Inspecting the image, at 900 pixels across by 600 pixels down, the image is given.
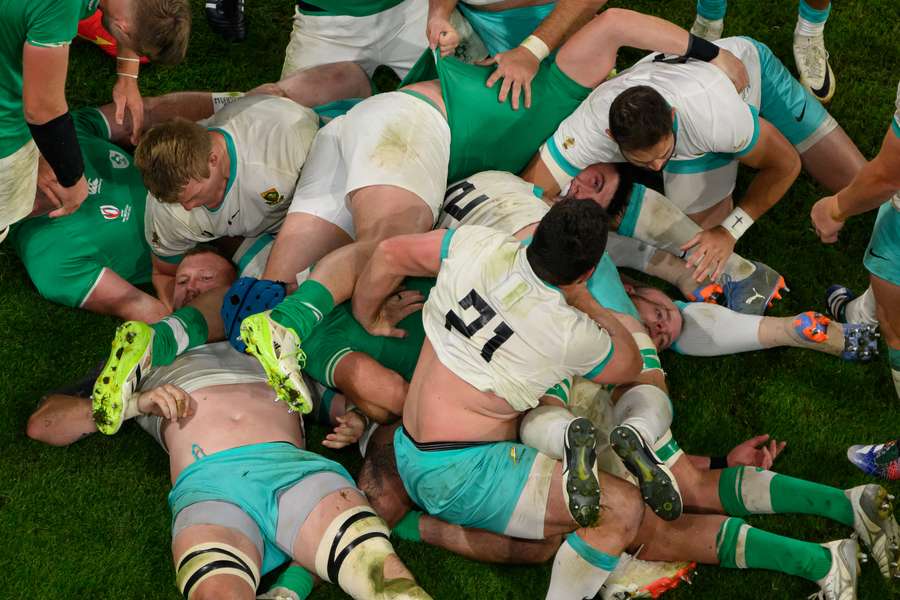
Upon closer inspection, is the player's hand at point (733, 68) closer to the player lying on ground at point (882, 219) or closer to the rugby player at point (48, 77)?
the player lying on ground at point (882, 219)

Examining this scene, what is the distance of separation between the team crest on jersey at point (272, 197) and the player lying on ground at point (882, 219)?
2627mm

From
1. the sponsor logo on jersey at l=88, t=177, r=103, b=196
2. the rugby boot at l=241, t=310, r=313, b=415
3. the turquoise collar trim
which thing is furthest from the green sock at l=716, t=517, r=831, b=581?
the sponsor logo on jersey at l=88, t=177, r=103, b=196

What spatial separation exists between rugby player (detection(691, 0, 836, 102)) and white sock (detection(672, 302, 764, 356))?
1.66 meters

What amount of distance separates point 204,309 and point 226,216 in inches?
19.6

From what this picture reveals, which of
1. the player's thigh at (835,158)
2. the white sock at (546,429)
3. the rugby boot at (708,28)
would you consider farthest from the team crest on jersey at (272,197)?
the player's thigh at (835,158)

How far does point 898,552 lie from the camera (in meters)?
4.88

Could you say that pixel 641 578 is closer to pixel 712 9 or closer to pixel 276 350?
pixel 276 350

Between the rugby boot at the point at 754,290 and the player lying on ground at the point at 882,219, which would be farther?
the rugby boot at the point at 754,290

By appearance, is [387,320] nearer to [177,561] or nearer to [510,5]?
[177,561]

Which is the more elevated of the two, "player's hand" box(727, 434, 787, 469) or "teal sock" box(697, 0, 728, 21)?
"teal sock" box(697, 0, 728, 21)

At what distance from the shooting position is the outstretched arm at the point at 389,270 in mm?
4754

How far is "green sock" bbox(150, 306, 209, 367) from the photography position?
5.16 m

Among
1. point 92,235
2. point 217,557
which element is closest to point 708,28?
point 92,235

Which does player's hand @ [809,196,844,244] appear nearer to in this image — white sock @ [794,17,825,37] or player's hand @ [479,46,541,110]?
player's hand @ [479,46,541,110]
